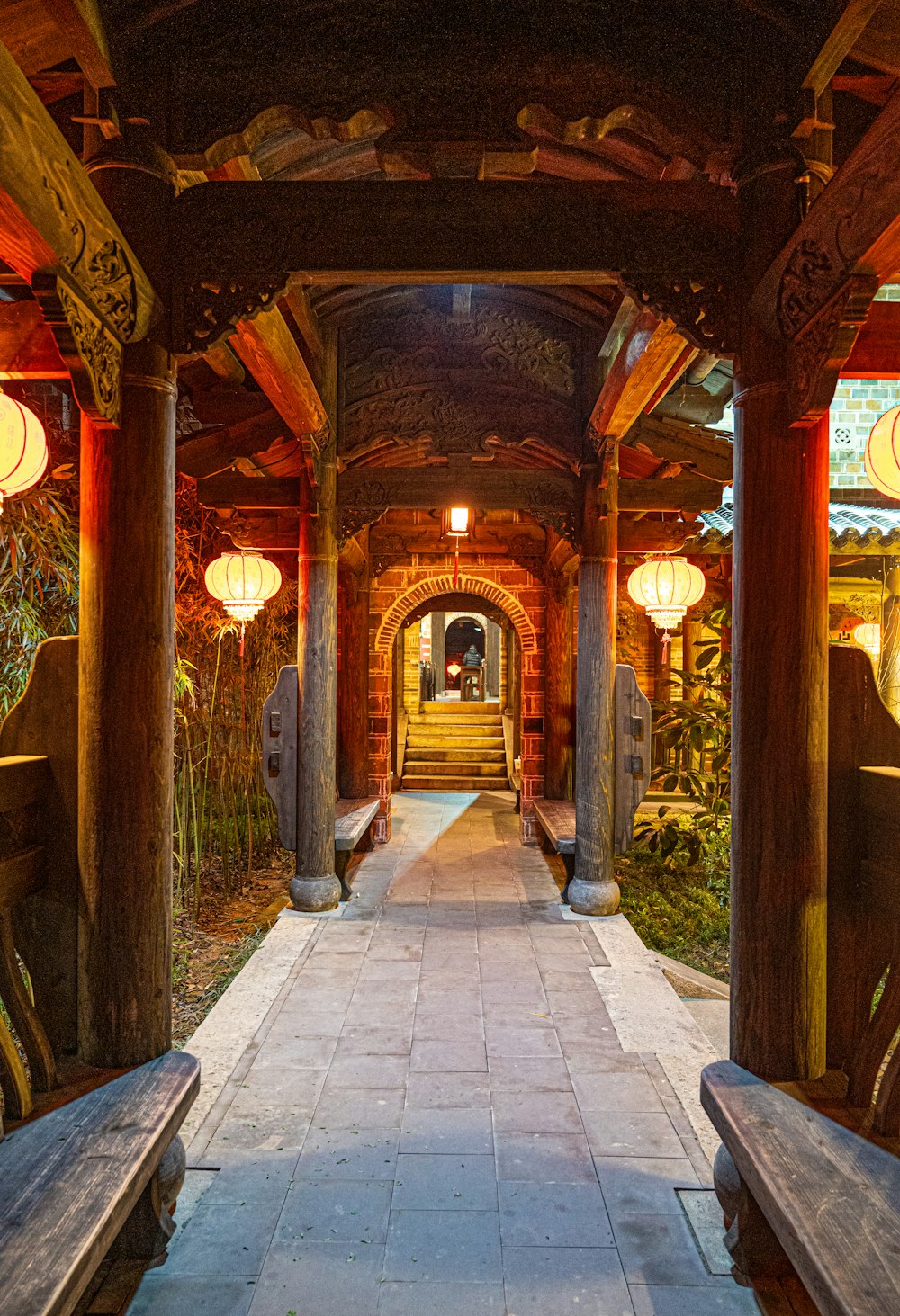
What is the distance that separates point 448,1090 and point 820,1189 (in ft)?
5.42

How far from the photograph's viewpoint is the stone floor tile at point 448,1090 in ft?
9.89

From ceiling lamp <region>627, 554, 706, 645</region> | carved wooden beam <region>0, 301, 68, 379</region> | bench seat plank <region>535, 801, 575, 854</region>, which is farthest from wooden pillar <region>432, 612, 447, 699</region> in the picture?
carved wooden beam <region>0, 301, 68, 379</region>

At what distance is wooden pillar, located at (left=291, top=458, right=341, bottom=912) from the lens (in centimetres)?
547

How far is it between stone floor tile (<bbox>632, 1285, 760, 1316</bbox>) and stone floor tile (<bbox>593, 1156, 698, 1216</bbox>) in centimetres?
30

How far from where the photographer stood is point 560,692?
8633 millimetres

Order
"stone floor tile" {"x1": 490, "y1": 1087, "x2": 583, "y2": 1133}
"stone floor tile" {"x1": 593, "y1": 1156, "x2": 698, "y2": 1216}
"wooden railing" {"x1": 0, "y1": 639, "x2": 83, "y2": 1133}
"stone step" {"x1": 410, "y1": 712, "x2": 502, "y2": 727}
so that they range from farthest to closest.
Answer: "stone step" {"x1": 410, "y1": 712, "x2": 502, "y2": 727} → "stone floor tile" {"x1": 490, "y1": 1087, "x2": 583, "y2": 1133} → "stone floor tile" {"x1": 593, "y1": 1156, "x2": 698, "y2": 1216} → "wooden railing" {"x1": 0, "y1": 639, "x2": 83, "y2": 1133}

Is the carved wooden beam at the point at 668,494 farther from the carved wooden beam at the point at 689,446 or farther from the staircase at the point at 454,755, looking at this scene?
the staircase at the point at 454,755

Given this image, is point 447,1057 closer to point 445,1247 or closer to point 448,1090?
point 448,1090

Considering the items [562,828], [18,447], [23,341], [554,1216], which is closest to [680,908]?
[562,828]

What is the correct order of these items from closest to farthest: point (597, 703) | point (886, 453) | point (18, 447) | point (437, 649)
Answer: point (18, 447)
point (886, 453)
point (597, 703)
point (437, 649)

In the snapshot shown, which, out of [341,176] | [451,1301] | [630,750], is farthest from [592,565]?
[451,1301]

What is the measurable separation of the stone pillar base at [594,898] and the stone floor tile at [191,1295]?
12.1 ft

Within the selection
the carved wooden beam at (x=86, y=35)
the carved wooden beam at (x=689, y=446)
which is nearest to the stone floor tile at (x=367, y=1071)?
the carved wooden beam at (x=86, y=35)

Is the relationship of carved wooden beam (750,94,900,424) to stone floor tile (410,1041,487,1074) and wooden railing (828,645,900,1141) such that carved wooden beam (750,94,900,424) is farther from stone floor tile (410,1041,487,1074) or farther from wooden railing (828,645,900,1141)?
stone floor tile (410,1041,487,1074)
